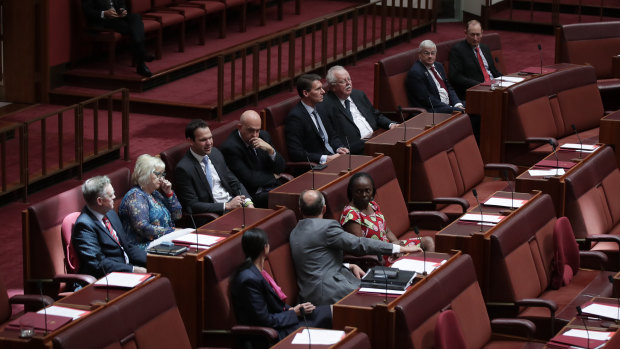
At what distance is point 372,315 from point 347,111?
2795 mm

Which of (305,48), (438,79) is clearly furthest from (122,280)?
(305,48)

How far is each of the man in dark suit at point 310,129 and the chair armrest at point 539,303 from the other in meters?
1.70

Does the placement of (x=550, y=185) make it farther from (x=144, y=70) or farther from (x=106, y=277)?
(x=144, y=70)

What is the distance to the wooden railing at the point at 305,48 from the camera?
8.80m

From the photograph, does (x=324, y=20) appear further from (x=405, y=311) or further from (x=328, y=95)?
(x=405, y=311)

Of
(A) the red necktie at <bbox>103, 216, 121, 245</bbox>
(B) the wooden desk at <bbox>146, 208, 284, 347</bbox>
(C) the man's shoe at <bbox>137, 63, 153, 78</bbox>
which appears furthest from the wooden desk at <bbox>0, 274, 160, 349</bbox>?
(C) the man's shoe at <bbox>137, 63, 153, 78</bbox>

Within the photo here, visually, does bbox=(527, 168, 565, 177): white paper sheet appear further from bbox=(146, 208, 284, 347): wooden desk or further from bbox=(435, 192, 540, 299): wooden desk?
bbox=(146, 208, 284, 347): wooden desk

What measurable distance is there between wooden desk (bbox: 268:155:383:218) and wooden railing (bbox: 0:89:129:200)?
1.79 metres

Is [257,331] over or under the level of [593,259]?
over

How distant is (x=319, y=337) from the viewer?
4320 millimetres

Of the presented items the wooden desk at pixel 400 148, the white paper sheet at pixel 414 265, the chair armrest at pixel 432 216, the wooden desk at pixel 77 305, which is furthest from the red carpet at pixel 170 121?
the chair armrest at pixel 432 216

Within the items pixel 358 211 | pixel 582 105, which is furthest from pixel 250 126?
pixel 582 105

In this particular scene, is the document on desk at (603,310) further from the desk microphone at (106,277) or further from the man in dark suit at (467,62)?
the man in dark suit at (467,62)

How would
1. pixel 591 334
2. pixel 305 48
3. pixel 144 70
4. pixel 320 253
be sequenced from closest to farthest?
pixel 591 334 → pixel 320 253 → pixel 144 70 → pixel 305 48
